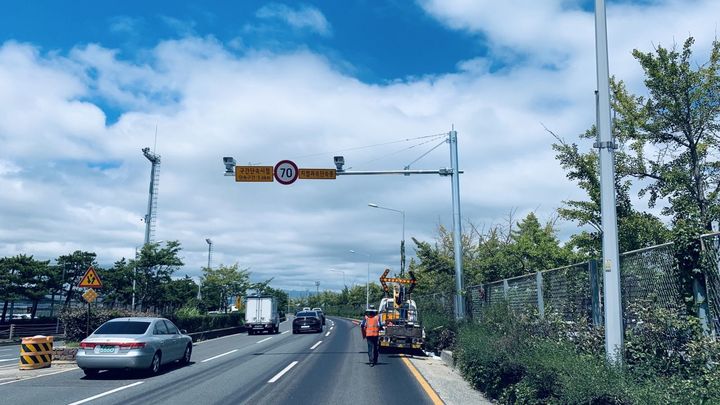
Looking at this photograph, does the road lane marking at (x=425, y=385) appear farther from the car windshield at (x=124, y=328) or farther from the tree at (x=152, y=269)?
the tree at (x=152, y=269)

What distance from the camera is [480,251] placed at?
101 ft

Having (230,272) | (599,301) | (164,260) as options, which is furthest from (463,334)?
(230,272)

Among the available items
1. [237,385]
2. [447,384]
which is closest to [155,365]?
[237,385]

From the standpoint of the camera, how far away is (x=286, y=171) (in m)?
15.9

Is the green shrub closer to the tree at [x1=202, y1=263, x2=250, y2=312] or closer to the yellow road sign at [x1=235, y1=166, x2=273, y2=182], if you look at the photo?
the yellow road sign at [x1=235, y1=166, x2=273, y2=182]

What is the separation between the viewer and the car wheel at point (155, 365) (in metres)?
15.5

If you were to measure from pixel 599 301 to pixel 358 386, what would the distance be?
5815mm

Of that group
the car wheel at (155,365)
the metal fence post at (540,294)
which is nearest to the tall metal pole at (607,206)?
the metal fence post at (540,294)

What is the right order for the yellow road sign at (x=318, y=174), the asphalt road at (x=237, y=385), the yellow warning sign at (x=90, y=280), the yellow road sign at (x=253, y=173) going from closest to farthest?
the asphalt road at (x=237, y=385) → the yellow road sign at (x=253, y=173) → the yellow road sign at (x=318, y=174) → the yellow warning sign at (x=90, y=280)

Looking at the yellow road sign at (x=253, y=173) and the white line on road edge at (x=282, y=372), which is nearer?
the white line on road edge at (x=282, y=372)

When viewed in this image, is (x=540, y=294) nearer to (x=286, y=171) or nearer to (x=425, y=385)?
(x=425, y=385)

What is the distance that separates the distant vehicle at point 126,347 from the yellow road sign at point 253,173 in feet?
15.5

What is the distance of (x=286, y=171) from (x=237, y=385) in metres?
5.56

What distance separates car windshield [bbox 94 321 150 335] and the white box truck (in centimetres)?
2729
